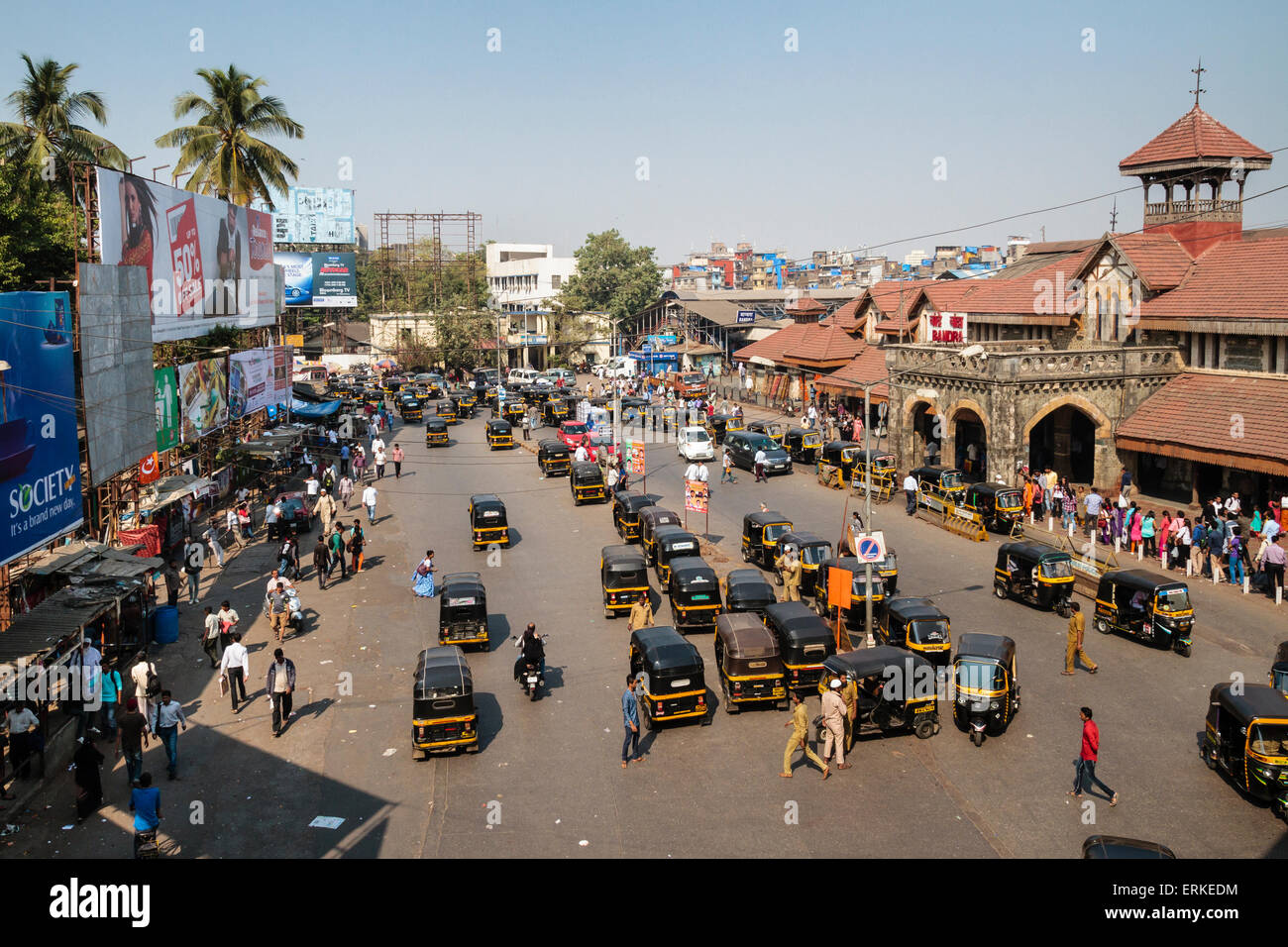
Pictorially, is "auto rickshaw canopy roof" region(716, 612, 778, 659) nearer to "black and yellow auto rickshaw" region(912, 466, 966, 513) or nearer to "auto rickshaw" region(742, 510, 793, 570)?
"auto rickshaw" region(742, 510, 793, 570)

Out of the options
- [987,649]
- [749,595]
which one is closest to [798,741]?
[987,649]

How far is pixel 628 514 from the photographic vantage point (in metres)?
32.8

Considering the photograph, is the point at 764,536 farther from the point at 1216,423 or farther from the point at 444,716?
the point at 1216,423

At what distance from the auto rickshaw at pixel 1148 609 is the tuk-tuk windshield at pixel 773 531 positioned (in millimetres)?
8931

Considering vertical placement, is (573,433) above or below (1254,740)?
above

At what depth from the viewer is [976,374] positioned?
37.6 metres

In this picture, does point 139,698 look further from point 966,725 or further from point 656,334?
point 656,334

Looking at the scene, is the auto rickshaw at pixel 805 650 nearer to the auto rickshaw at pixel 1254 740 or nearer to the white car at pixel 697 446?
the auto rickshaw at pixel 1254 740

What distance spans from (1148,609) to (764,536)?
10.5 m

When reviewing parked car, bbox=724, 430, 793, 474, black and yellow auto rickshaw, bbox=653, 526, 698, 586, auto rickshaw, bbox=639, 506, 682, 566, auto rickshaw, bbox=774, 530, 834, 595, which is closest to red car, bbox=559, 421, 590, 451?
parked car, bbox=724, 430, 793, 474

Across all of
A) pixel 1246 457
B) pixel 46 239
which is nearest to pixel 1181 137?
pixel 1246 457

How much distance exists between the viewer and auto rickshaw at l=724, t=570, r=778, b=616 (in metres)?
23.5

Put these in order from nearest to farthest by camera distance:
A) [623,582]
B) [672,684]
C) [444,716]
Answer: [444,716], [672,684], [623,582]
